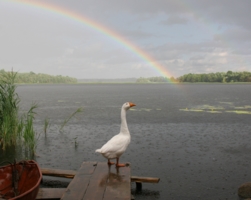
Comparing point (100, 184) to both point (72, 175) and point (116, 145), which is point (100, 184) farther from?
point (72, 175)

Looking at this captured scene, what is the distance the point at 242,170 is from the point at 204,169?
1.69m

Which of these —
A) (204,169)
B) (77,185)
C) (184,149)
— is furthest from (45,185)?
(184,149)

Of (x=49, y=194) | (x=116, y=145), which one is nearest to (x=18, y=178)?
(x=49, y=194)

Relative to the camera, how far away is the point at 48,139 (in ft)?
59.4

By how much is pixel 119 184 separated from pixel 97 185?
22.8 inches

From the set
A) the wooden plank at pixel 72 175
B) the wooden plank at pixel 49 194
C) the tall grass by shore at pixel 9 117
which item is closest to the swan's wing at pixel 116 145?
the wooden plank at pixel 72 175

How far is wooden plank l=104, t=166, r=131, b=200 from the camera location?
21.4 feet

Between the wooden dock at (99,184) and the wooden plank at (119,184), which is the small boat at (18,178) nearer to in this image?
the wooden dock at (99,184)

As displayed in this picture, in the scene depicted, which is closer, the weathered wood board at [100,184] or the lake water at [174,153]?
the weathered wood board at [100,184]

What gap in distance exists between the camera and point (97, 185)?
712 cm

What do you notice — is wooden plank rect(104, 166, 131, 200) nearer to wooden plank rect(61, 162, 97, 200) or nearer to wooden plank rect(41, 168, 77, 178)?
wooden plank rect(61, 162, 97, 200)

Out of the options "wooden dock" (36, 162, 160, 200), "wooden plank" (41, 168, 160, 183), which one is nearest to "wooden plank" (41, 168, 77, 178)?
"wooden plank" (41, 168, 160, 183)

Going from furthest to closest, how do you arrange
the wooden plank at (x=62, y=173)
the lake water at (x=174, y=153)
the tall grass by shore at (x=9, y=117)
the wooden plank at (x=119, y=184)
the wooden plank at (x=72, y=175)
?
the tall grass by shore at (x=9, y=117), the lake water at (x=174, y=153), the wooden plank at (x=62, y=173), the wooden plank at (x=72, y=175), the wooden plank at (x=119, y=184)

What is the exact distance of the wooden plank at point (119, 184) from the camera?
6.52 metres
